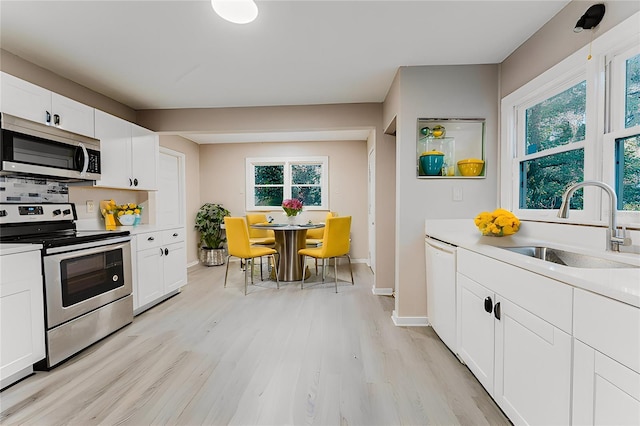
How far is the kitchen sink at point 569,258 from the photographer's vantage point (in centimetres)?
147

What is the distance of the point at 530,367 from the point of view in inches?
50.7

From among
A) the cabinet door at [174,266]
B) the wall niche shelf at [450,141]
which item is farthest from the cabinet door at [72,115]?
the wall niche shelf at [450,141]

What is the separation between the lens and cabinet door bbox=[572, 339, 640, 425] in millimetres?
848

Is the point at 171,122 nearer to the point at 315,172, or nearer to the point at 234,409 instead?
the point at 315,172

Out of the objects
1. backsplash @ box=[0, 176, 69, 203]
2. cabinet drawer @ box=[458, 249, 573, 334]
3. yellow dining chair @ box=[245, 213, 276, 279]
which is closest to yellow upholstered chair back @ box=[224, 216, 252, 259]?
yellow dining chair @ box=[245, 213, 276, 279]

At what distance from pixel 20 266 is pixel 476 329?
2861 mm

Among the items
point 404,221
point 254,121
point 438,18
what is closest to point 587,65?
point 438,18

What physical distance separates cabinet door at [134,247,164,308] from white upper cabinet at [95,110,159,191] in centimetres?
78

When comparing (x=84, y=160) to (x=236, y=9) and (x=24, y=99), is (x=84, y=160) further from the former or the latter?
(x=236, y=9)

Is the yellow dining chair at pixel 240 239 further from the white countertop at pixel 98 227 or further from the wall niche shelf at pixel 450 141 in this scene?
the wall niche shelf at pixel 450 141

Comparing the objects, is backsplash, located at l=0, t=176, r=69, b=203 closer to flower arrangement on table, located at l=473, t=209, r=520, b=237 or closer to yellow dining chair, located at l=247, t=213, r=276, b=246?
yellow dining chair, located at l=247, t=213, r=276, b=246

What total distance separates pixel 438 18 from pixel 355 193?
399 centimetres

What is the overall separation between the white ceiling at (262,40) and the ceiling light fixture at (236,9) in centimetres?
18

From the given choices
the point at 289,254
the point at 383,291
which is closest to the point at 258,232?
the point at 289,254
